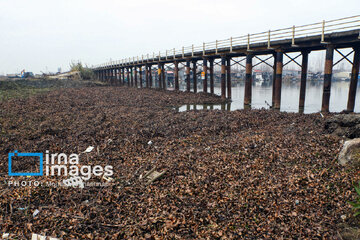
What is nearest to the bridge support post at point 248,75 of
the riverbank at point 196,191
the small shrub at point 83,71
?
the riverbank at point 196,191

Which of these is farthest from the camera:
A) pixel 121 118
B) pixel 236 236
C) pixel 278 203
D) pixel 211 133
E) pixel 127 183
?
pixel 121 118

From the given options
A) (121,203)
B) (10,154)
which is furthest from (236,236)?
(10,154)

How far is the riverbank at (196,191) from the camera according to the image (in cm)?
482

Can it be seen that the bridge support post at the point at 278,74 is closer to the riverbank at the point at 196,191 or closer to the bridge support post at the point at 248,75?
the bridge support post at the point at 248,75

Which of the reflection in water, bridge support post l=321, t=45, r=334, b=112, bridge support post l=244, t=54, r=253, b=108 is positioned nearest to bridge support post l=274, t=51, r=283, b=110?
the reflection in water

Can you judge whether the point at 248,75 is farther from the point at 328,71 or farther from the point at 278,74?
the point at 328,71

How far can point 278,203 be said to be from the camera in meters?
5.40

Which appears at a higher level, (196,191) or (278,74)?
(278,74)

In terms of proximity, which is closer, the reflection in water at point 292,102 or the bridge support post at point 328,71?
the bridge support post at point 328,71

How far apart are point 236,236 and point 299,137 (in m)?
6.04

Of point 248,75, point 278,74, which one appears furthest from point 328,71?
point 248,75

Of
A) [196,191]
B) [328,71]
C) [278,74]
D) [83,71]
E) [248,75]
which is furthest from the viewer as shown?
[83,71]

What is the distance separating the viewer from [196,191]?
19.9ft

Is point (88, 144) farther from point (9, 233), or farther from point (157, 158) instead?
point (9, 233)
